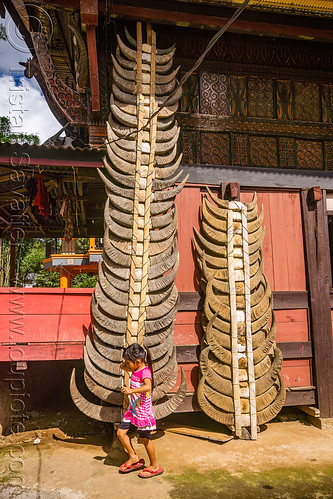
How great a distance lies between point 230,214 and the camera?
6133mm

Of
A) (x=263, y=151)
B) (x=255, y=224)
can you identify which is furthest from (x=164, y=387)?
(x=263, y=151)

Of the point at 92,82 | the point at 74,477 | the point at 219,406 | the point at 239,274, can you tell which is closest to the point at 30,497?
the point at 74,477

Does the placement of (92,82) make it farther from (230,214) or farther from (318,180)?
(318,180)

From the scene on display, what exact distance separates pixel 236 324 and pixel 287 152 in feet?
11.4

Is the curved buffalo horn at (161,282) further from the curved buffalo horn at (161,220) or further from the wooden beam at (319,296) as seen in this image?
the wooden beam at (319,296)

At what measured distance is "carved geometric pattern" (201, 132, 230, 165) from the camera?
6691 millimetres

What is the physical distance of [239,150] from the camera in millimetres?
6789

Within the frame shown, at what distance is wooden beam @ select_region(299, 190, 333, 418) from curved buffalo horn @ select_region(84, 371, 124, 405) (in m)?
3.43

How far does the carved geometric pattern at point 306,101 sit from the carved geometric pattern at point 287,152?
53 cm

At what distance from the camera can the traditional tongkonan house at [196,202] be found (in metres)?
5.38

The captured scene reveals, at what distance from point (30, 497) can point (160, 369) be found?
6.93 ft

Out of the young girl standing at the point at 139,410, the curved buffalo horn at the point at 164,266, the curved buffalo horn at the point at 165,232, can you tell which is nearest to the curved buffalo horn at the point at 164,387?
the young girl standing at the point at 139,410

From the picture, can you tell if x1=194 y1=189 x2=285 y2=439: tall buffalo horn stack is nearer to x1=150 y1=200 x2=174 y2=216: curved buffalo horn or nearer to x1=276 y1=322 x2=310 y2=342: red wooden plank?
x1=276 y1=322 x2=310 y2=342: red wooden plank

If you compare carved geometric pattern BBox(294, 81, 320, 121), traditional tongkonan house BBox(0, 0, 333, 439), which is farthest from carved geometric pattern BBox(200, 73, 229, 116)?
carved geometric pattern BBox(294, 81, 320, 121)
